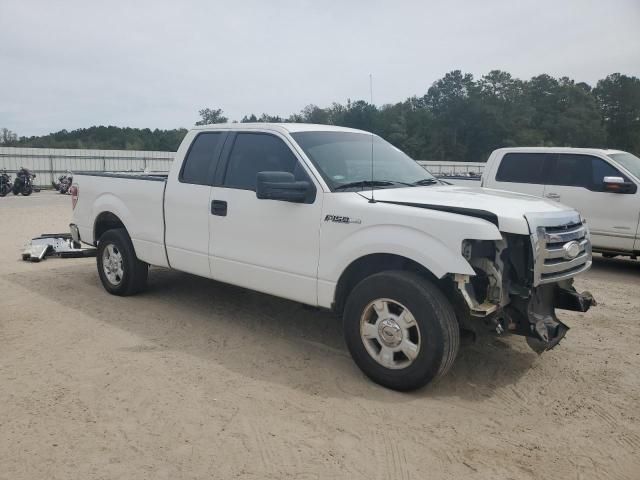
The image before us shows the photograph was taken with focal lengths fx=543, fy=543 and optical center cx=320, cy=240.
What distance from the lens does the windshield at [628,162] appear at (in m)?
8.60

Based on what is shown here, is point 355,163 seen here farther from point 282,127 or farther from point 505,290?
point 505,290

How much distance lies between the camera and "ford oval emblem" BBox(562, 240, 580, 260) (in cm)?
398

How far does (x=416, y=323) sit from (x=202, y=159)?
9.59 feet

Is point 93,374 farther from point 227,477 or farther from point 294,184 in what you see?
point 294,184

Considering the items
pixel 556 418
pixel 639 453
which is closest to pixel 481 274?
pixel 556 418

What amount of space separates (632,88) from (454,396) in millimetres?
83967

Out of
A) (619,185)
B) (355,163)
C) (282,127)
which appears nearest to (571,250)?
(355,163)

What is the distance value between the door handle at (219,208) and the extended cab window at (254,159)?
0.18 metres

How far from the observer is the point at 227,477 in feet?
9.59

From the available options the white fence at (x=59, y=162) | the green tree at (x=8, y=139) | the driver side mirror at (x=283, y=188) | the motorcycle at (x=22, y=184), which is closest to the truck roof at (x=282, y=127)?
the driver side mirror at (x=283, y=188)

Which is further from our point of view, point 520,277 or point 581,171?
point 581,171

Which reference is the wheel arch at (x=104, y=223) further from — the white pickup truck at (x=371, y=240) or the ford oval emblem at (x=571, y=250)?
the ford oval emblem at (x=571, y=250)

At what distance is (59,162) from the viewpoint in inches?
1185

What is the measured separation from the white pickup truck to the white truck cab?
4.60 m
